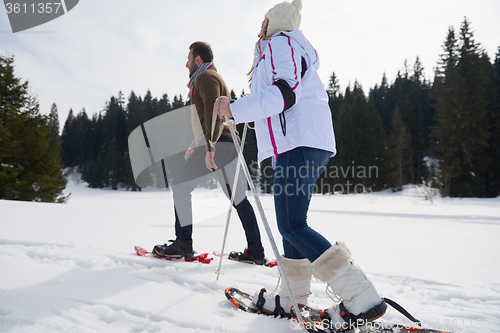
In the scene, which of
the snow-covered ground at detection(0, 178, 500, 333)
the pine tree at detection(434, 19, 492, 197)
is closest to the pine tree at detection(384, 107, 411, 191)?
the pine tree at detection(434, 19, 492, 197)

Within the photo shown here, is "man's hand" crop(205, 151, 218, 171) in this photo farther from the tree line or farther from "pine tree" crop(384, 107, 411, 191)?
"pine tree" crop(384, 107, 411, 191)

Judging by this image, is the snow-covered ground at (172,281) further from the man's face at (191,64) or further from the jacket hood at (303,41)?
the man's face at (191,64)

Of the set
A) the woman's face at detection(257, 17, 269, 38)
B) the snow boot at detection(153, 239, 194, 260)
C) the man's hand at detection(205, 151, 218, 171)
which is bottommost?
the snow boot at detection(153, 239, 194, 260)

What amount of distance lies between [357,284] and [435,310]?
831 mm

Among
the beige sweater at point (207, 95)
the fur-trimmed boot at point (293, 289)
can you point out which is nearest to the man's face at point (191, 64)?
the beige sweater at point (207, 95)

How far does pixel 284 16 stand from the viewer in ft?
5.18

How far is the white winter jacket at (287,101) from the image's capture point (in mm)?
1349

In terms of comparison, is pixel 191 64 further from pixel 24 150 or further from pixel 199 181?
pixel 24 150

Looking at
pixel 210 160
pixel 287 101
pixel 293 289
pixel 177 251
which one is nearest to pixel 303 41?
pixel 287 101

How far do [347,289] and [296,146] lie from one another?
Result: 2.40ft

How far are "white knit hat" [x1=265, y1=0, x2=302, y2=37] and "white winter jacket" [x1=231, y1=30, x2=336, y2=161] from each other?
0.32ft

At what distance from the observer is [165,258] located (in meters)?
2.51

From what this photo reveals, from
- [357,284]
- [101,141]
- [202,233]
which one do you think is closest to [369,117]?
[202,233]

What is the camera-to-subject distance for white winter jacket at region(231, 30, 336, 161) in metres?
1.35
